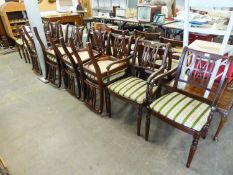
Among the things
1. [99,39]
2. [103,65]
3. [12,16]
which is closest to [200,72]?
[103,65]

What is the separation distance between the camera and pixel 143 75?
2.33m

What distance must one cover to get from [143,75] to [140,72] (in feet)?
0.22

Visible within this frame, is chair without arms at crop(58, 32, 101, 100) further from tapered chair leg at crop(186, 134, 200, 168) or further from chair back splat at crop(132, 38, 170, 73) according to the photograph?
tapered chair leg at crop(186, 134, 200, 168)

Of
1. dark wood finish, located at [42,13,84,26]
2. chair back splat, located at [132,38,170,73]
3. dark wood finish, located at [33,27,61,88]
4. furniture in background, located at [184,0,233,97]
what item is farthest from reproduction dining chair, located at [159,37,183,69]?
dark wood finish, located at [42,13,84,26]

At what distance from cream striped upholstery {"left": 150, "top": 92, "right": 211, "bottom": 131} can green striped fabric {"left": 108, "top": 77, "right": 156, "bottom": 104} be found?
19 centimetres

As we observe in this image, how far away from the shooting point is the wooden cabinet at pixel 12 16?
473cm

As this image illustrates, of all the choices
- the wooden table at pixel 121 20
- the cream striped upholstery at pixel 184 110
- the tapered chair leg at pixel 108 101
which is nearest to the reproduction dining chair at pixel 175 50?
the cream striped upholstery at pixel 184 110

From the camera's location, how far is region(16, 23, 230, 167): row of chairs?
1.54 m

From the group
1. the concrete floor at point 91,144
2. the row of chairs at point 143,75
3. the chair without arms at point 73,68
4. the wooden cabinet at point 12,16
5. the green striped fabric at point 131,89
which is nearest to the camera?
the row of chairs at point 143,75

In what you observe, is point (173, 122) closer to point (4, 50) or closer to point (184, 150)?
point (184, 150)

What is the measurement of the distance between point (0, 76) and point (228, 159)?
4.01 meters

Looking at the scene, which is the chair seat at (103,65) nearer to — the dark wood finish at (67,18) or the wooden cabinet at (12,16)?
the dark wood finish at (67,18)

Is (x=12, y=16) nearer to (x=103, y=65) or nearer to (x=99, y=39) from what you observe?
(x=99, y=39)

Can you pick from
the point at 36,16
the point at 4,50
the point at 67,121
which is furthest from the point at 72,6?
the point at 67,121
